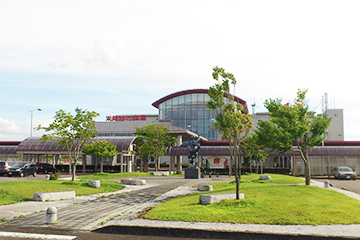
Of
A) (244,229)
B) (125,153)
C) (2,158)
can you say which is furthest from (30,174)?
(244,229)

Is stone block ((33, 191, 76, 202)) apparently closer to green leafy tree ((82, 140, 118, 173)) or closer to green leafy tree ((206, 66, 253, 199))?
green leafy tree ((206, 66, 253, 199))

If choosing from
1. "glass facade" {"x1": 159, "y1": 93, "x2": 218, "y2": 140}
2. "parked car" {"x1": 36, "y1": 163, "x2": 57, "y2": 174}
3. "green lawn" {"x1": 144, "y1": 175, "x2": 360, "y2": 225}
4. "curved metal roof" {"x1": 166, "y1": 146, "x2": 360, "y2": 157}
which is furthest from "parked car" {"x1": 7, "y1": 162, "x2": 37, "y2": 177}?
"glass facade" {"x1": 159, "y1": 93, "x2": 218, "y2": 140}

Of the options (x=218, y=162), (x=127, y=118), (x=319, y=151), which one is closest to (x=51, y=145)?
(x=218, y=162)

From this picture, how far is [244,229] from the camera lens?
357 inches

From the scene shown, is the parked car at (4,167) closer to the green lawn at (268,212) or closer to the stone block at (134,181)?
the stone block at (134,181)

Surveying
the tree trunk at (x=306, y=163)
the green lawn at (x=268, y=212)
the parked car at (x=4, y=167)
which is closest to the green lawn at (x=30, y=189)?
the green lawn at (x=268, y=212)

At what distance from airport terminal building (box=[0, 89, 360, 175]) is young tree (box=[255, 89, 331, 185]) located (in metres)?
27.2

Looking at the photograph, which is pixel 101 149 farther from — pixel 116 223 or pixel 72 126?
pixel 116 223

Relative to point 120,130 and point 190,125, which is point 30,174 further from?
point 120,130

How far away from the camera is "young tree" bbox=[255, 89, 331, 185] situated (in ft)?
65.8

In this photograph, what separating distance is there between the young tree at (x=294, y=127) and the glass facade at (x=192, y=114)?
146ft

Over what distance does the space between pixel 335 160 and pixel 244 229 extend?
43837mm

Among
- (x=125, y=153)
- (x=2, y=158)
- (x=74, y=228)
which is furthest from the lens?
(x=2, y=158)

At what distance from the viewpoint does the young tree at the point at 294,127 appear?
2006cm
